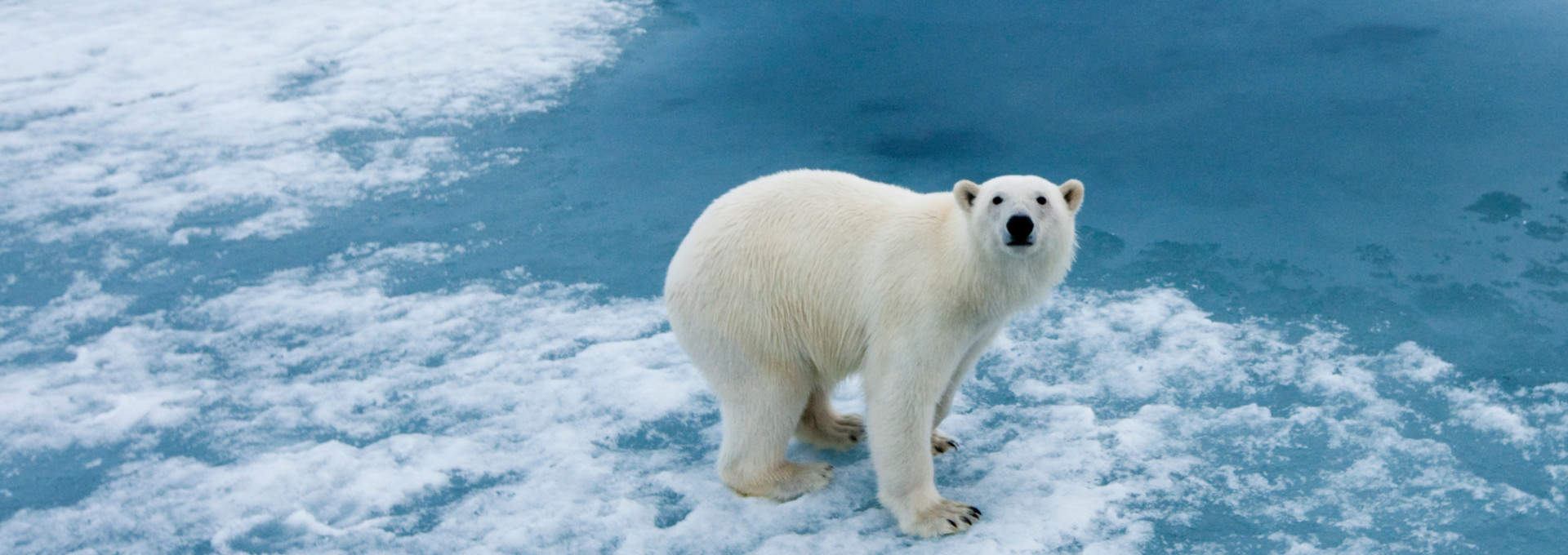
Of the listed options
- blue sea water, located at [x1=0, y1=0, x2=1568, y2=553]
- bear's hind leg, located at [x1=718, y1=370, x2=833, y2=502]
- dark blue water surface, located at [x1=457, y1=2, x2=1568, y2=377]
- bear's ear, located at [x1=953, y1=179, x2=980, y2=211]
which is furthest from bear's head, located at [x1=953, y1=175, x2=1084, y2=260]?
dark blue water surface, located at [x1=457, y1=2, x2=1568, y2=377]

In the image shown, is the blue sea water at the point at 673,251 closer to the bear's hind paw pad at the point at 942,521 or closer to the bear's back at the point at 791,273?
the bear's hind paw pad at the point at 942,521

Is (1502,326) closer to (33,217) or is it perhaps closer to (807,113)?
(807,113)

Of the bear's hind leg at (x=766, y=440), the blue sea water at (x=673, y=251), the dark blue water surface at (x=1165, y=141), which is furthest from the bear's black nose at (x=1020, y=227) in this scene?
the dark blue water surface at (x=1165, y=141)

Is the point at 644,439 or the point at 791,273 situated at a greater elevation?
the point at 791,273

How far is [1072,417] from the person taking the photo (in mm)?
4441

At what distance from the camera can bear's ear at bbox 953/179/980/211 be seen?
10.9 feet

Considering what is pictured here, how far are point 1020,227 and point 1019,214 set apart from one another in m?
0.04

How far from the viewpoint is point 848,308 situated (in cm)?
373

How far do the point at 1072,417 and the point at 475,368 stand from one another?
2.45m

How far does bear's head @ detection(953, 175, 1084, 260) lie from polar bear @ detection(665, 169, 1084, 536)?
0.01m

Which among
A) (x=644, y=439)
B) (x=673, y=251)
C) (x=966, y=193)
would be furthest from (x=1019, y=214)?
(x=673, y=251)

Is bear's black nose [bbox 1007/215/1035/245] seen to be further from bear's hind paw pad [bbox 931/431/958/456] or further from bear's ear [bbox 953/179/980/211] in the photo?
bear's hind paw pad [bbox 931/431/958/456]

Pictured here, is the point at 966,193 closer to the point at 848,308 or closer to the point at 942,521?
the point at 848,308

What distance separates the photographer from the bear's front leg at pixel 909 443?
3.57m
